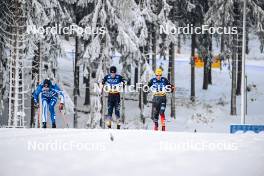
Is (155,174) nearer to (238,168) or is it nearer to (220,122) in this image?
(238,168)

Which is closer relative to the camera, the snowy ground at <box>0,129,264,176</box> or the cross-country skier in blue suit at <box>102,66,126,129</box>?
the snowy ground at <box>0,129,264,176</box>

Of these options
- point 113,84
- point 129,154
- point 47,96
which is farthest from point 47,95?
point 129,154

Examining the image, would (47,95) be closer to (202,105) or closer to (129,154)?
(129,154)

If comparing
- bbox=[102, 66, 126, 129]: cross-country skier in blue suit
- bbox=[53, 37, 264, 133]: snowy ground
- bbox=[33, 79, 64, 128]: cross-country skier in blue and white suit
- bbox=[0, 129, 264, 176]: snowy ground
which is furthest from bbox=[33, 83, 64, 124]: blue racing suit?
bbox=[53, 37, 264, 133]: snowy ground

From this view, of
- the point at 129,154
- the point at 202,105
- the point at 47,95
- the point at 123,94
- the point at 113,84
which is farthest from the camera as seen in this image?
the point at 202,105

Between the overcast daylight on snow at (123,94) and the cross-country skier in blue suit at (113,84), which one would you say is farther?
the cross-country skier in blue suit at (113,84)

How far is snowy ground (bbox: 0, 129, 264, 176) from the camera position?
30.1ft

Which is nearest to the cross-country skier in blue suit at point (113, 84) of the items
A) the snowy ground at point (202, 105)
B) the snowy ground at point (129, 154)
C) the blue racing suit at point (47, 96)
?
the blue racing suit at point (47, 96)

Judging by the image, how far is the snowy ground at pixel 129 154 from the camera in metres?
9.16

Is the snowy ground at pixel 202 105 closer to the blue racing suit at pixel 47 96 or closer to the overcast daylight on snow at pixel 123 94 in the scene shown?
the overcast daylight on snow at pixel 123 94

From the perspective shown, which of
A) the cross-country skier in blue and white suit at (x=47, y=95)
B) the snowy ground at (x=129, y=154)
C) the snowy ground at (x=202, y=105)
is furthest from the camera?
the snowy ground at (x=202, y=105)

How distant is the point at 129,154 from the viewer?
10562 millimetres

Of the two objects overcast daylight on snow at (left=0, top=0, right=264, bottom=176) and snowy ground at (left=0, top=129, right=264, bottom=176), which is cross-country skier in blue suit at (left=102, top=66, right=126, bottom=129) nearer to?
overcast daylight on snow at (left=0, top=0, right=264, bottom=176)

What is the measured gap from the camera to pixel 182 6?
103 feet
